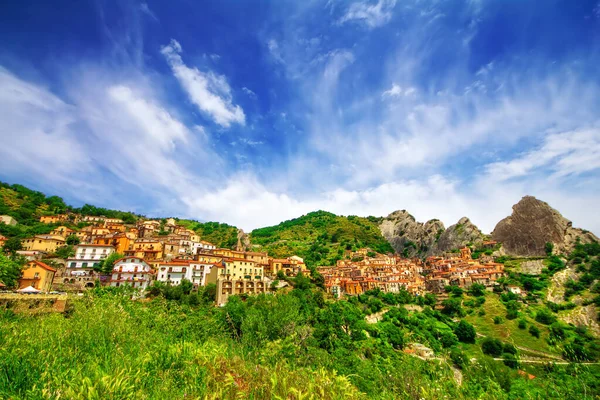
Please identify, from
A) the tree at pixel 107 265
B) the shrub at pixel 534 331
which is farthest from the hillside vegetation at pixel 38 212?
the shrub at pixel 534 331

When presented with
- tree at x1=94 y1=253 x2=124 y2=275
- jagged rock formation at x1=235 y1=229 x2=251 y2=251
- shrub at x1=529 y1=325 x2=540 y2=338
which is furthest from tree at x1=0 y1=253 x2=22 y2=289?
shrub at x1=529 y1=325 x2=540 y2=338

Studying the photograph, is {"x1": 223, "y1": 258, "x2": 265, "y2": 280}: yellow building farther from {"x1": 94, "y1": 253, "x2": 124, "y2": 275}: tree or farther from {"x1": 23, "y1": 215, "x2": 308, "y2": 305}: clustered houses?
{"x1": 94, "y1": 253, "x2": 124, "y2": 275}: tree

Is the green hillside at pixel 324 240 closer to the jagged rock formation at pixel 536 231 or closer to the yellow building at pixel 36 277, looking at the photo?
the jagged rock formation at pixel 536 231

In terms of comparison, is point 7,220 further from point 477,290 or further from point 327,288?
point 477,290

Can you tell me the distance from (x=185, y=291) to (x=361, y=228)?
10931 centimetres

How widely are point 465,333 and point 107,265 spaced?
67027 mm

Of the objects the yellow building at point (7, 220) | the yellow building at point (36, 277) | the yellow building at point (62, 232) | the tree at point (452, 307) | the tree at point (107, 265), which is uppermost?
the yellow building at point (7, 220)

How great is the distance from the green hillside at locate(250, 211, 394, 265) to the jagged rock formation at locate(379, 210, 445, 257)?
15.1 ft

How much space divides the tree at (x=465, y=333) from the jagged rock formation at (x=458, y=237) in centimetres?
6615

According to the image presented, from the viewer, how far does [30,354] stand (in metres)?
6.98

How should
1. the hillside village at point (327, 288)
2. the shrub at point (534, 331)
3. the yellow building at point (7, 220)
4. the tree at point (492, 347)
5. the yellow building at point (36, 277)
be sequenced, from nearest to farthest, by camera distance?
1. the hillside village at point (327, 288)
2. the yellow building at point (36, 277)
3. the tree at point (492, 347)
4. the shrub at point (534, 331)
5. the yellow building at point (7, 220)

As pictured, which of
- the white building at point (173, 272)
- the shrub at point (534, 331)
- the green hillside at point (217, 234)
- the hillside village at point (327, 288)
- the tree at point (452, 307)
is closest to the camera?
the hillside village at point (327, 288)

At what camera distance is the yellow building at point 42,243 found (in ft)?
186

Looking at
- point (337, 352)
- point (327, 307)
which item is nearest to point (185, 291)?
point (327, 307)
